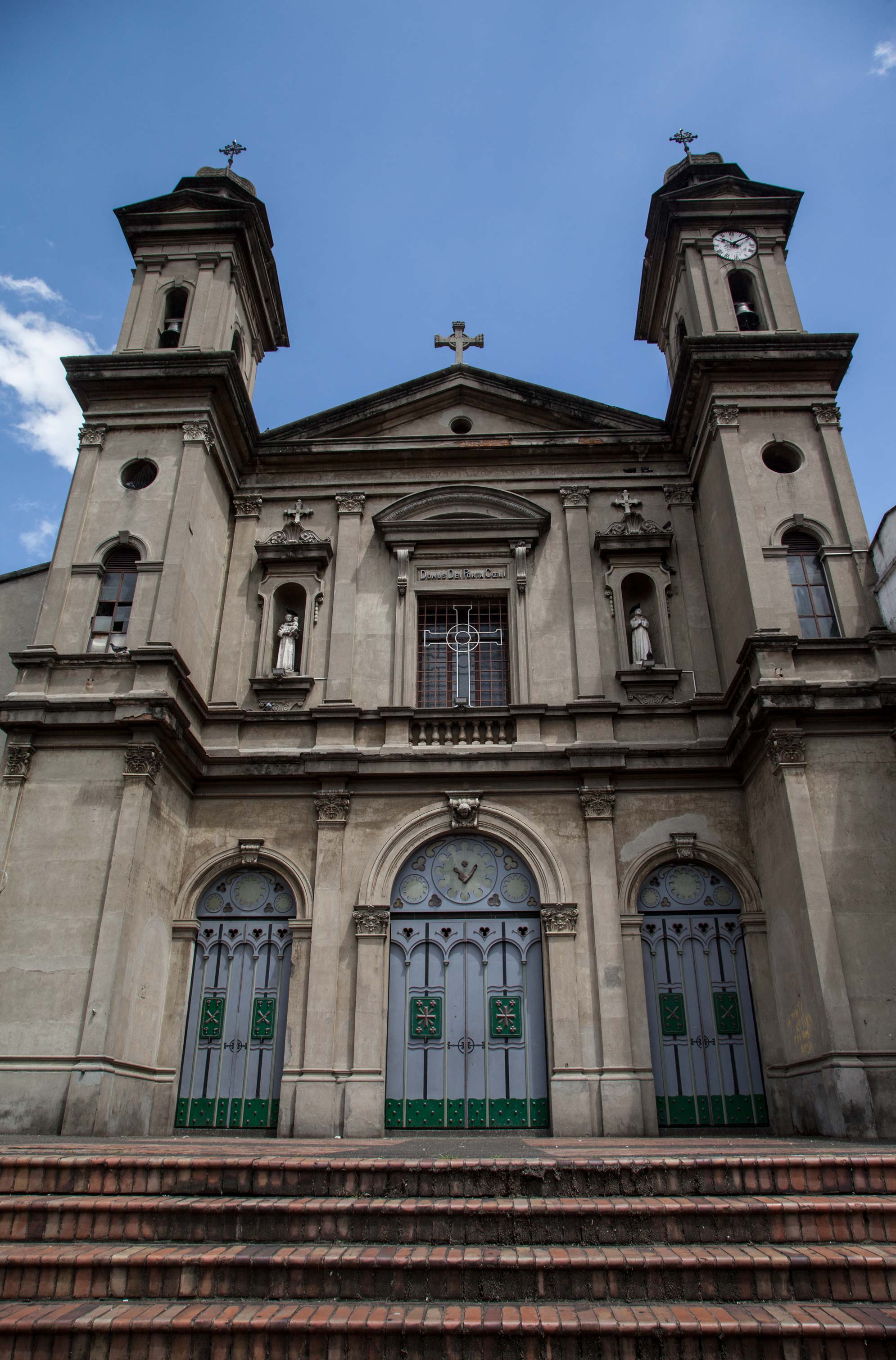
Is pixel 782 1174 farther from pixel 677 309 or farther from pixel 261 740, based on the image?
pixel 677 309

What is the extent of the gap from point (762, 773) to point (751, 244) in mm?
11299

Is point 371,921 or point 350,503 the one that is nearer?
point 371,921

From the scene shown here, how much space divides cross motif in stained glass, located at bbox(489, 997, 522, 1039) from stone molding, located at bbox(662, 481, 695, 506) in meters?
9.74

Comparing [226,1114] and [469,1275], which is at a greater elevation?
[226,1114]

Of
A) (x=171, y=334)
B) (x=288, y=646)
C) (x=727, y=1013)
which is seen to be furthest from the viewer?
(x=171, y=334)

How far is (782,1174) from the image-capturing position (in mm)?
6410

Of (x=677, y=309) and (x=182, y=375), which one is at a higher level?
(x=677, y=309)

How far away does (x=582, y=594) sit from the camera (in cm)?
1661

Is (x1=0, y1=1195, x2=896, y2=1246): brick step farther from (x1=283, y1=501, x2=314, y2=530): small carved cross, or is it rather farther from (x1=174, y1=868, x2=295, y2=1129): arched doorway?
(x1=283, y1=501, x2=314, y2=530): small carved cross

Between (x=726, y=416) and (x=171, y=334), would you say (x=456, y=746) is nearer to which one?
(x=726, y=416)

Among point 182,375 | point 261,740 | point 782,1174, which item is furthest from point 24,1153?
point 182,375

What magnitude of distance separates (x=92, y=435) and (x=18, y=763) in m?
6.51

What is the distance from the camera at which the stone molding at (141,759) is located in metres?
13.3

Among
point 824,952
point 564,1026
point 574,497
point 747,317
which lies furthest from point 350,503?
point 824,952
